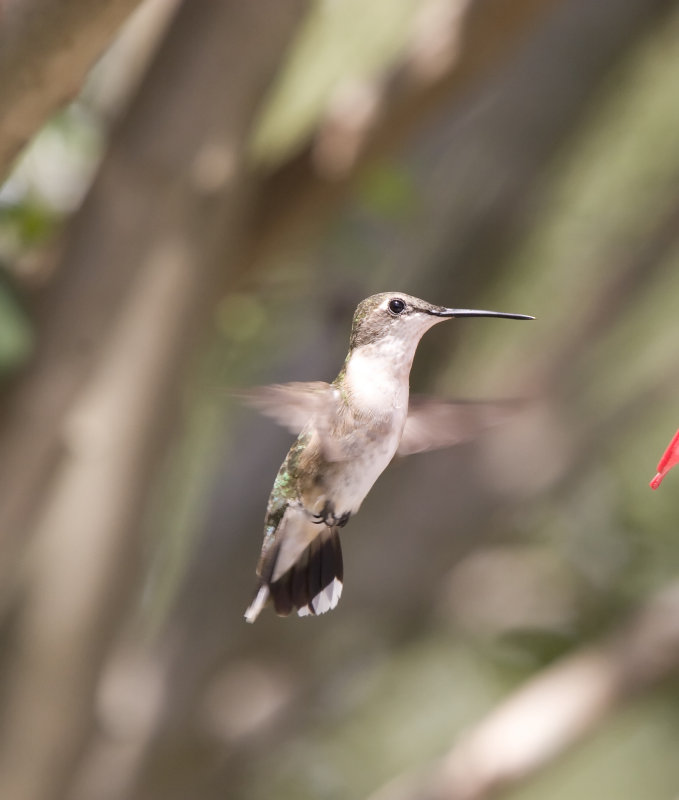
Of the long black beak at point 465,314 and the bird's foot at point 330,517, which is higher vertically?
the bird's foot at point 330,517

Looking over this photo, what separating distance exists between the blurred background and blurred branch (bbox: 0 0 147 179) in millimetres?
491

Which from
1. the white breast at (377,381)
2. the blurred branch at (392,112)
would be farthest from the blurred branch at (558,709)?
the white breast at (377,381)

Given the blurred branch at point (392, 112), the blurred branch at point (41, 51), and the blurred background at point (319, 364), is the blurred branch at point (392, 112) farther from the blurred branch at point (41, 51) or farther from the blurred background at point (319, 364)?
the blurred branch at point (41, 51)

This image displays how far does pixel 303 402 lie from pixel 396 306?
103 mm

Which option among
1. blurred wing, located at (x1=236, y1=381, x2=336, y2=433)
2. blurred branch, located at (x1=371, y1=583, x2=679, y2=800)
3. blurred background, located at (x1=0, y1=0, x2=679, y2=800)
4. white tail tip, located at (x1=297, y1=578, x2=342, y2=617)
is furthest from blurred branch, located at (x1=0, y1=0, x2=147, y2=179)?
blurred branch, located at (x1=371, y1=583, x2=679, y2=800)

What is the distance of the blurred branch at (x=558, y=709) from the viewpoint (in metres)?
2.01

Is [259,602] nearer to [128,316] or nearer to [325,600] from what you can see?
[325,600]

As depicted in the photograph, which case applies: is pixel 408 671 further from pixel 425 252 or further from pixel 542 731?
pixel 425 252

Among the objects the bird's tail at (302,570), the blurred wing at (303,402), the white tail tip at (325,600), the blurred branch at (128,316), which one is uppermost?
the blurred branch at (128,316)

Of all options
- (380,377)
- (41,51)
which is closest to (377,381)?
(380,377)

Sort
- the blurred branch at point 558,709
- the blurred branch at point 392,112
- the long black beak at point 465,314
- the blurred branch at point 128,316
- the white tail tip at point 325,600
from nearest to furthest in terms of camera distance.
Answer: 1. the long black beak at point 465,314
2. the white tail tip at point 325,600
3. the blurred branch at point 128,316
4. the blurred branch at point 392,112
5. the blurred branch at point 558,709

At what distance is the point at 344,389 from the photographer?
0.64 meters

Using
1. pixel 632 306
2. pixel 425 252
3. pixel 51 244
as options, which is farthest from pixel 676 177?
pixel 51 244

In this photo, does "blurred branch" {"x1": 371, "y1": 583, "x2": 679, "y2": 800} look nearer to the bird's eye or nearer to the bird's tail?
the bird's tail
